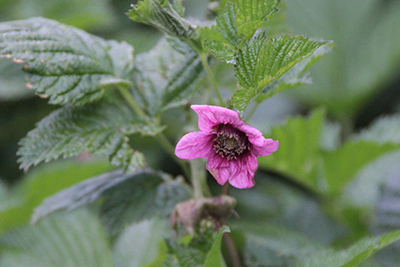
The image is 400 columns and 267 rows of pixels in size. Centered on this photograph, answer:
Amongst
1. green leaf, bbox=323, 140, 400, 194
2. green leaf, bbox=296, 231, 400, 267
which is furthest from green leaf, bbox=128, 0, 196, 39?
green leaf, bbox=323, 140, 400, 194

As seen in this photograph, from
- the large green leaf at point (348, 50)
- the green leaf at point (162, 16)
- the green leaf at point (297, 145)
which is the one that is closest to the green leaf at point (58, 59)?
the green leaf at point (162, 16)

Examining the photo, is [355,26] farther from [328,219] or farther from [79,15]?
[79,15]

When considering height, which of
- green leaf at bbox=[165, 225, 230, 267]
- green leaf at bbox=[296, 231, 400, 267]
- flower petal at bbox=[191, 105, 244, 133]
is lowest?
green leaf at bbox=[296, 231, 400, 267]

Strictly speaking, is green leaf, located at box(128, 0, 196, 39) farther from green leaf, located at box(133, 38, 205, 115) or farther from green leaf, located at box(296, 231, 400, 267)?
green leaf, located at box(296, 231, 400, 267)

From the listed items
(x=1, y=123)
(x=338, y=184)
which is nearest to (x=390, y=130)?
(x=338, y=184)

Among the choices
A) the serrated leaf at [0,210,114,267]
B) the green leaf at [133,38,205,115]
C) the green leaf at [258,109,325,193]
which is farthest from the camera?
the serrated leaf at [0,210,114,267]

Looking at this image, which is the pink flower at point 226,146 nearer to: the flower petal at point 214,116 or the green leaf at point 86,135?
the flower petal at point 214,116
